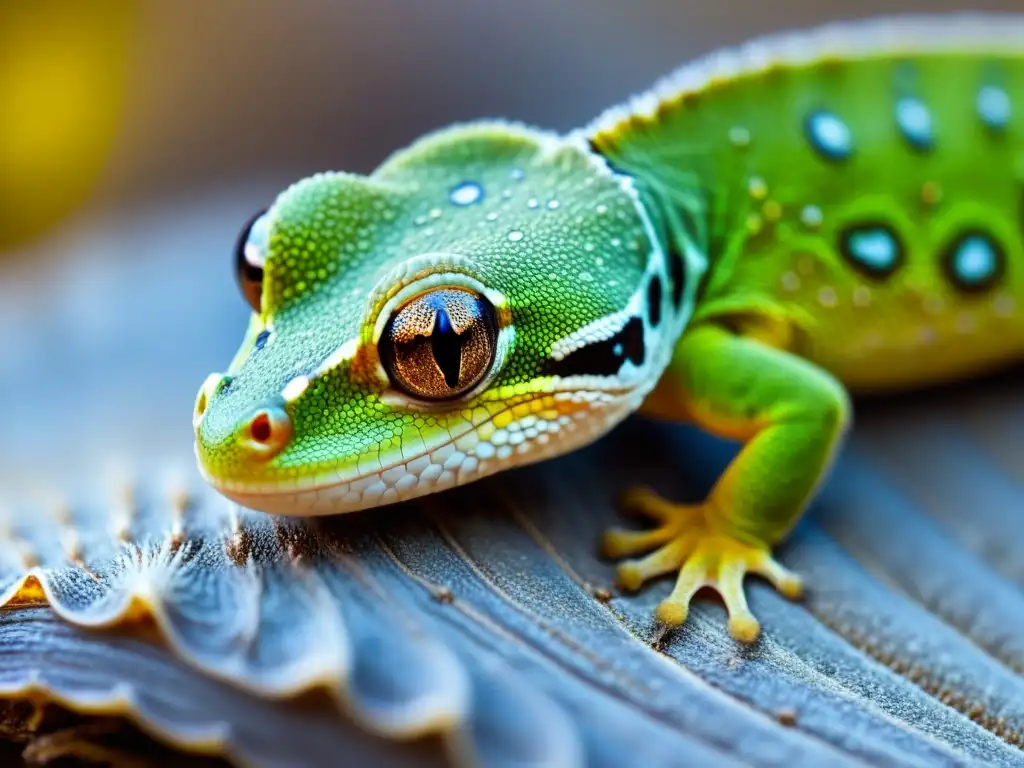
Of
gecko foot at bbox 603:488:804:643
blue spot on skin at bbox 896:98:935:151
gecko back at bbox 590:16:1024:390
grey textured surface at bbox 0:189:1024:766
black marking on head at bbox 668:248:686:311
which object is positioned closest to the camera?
grey textured surface at bbox 0:189:1024:766

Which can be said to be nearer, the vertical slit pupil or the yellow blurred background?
the vertical slit pupil

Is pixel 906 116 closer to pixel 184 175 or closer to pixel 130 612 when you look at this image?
pixel 130 612

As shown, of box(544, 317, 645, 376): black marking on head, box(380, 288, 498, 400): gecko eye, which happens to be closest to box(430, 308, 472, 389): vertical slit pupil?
box(380, 288, 498, 400): gecko eye

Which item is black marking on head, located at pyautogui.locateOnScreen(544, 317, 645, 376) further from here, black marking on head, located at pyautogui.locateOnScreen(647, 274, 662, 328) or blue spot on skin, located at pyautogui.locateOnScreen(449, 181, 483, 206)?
blue spot on skin, located at pyautogui.locateOnScreen(449, 181, 483, 206)

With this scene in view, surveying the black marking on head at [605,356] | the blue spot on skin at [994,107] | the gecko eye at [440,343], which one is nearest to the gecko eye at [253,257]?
the gecko eye at [440,343]

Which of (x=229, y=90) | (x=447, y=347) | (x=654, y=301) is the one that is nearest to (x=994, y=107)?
(x=654, y=301)

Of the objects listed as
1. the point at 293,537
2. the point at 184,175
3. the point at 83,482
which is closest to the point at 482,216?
the point at 293,537

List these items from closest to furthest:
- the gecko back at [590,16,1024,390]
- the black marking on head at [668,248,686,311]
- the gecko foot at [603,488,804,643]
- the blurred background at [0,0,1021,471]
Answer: the gecko foot at [603,488,804,643]
the black marking on head at [668,248,686,311]
the gecko back at [590,16,1024,390]
the blurred background at [0,0,1021,471]
